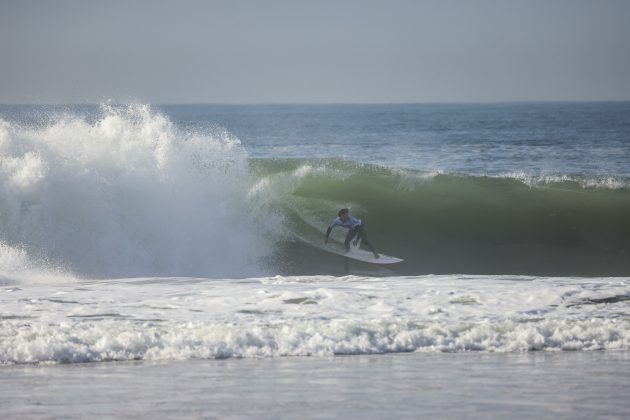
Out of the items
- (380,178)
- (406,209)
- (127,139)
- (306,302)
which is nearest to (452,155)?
(380,178)

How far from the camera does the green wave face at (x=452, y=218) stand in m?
16.8

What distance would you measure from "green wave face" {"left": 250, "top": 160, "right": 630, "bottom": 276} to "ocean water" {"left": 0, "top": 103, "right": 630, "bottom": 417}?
7 centimetres

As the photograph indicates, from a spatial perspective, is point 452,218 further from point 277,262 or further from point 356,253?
point 277,262

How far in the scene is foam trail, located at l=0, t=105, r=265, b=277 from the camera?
16.1 meters

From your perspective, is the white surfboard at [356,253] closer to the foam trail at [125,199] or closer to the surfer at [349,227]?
the surfer at [349,227]

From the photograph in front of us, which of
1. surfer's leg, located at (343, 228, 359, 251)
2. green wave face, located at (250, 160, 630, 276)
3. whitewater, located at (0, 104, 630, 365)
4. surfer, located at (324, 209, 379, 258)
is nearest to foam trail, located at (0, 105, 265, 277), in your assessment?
whitewater, located at (0, 104, 630, 365)

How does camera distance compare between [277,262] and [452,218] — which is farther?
[452,218]

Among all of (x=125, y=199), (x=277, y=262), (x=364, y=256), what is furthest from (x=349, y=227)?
(x=125, y=199)

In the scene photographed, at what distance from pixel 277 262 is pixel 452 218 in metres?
5.42

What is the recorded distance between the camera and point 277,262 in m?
16.6

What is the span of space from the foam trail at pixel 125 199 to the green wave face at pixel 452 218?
1.01 meters

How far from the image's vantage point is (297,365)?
8.62 metres

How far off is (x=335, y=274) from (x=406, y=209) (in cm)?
615

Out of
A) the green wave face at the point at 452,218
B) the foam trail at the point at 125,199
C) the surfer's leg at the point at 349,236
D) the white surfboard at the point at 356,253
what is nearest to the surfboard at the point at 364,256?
the white surfboard at the point at 356,253
